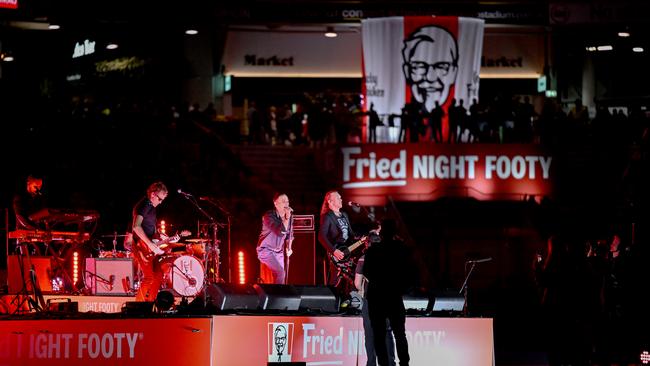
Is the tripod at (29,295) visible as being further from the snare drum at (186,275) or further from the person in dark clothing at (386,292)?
the person in dark clothing at (386,292)

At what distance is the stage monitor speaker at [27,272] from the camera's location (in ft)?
57.2

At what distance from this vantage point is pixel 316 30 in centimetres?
3341

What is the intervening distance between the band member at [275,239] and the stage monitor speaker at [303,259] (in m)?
0.89

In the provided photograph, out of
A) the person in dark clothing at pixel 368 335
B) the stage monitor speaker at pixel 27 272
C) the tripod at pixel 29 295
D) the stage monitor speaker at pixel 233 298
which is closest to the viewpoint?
the person in dark clothing at pixel 368 335

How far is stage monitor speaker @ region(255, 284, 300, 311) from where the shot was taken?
1478 centimetres

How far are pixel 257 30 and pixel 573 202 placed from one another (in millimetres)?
10130

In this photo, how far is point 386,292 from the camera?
13.8 metres

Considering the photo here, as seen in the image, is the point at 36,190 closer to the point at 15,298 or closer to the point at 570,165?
the point at 15,298

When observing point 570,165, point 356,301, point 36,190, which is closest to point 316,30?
point 570,165

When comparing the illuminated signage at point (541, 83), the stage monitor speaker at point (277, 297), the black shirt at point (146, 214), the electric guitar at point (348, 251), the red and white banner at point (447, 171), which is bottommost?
the stage monitor speaker at point (277, 297)

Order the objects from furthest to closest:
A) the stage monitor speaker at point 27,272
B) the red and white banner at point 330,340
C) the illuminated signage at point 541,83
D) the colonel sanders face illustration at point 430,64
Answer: the illuminated signage at point 541,83 < the colonel sanders face illustration at point 430,64 < the stage monitor speaker at point 27,272 < the red and white banner at point 330,340

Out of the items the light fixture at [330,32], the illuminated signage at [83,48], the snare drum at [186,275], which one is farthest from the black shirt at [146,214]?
the illuminated signage at [83,48]

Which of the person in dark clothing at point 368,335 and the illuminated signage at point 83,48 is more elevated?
the illuminated signage at point 83,48

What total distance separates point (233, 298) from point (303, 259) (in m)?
3.59
